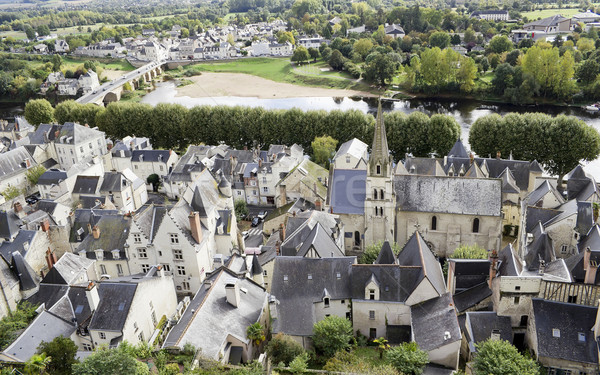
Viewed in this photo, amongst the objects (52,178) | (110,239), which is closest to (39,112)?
(52,178)

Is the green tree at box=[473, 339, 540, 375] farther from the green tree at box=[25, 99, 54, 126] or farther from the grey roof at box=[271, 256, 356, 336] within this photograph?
the green tree at box=[25, 99, 54, 126]

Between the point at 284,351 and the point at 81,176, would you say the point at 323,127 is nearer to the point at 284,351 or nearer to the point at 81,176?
the point at 81,176

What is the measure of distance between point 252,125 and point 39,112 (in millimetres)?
53513

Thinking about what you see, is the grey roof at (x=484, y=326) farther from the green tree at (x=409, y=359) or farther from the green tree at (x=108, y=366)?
the green tree at (x=108, y=366)

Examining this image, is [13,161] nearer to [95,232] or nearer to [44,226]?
[44,226]

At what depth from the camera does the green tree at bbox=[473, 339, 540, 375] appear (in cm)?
2812

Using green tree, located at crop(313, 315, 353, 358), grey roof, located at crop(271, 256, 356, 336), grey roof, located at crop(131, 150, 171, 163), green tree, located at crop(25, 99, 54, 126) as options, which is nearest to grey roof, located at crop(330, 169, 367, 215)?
grey roof, located at crop(271, 256, 356, 336)

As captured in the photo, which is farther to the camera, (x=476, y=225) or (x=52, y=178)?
(x=52, y=178)

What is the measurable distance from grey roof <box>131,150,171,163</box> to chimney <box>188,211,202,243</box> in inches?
1439

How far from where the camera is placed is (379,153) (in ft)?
152

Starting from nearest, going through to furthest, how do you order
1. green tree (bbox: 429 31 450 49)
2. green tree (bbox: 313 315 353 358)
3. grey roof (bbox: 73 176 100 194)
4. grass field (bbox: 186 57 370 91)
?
green tree (bbox: 313 315 353 358), grey roof (bbox: 73 176 100 194), grass field (bbox: 186 57 370 91), green tree (bbox: 429 31 450 49)

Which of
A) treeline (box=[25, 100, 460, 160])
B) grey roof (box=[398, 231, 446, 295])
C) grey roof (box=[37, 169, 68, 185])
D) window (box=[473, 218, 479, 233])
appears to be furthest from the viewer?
treeline (box=[25, 100, 460, 160])

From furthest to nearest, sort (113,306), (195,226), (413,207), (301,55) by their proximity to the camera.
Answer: (301,55) → (413,207) → (195,226) → (113,306)

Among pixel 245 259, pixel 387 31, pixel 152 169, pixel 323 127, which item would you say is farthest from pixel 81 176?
pixel 387 31
